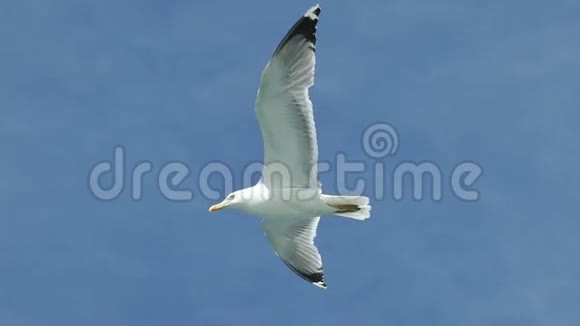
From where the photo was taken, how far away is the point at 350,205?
15.9 m

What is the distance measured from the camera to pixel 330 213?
53.0 ft

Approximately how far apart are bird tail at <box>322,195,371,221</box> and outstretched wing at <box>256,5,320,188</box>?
2.31ft

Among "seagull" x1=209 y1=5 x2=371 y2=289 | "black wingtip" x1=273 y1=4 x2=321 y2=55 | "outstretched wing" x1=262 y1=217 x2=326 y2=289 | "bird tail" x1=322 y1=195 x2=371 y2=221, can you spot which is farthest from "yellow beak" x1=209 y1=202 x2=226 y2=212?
"black wingtip" x1=273 y1=4 x2=321 y2=55

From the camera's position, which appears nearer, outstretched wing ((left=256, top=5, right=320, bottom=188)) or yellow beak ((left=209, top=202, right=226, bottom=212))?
outstretched wing ((left=256, top=5, right=320, bottom=188))

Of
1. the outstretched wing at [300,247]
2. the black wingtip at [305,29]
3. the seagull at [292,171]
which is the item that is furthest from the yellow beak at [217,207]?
the black wingtip at [305,29]

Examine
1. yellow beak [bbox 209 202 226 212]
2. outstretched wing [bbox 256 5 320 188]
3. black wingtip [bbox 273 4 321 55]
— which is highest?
black wingtip [bbox 273 4 321 55]

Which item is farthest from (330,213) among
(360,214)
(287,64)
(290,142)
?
(287,64)

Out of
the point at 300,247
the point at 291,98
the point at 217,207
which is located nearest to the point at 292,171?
the point at 291,98

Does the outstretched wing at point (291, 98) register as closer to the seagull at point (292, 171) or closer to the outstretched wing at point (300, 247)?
the seagull at point (292, 171)

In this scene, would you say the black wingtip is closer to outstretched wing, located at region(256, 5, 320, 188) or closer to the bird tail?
outstretched wing, located at region(256, 5, 320, 188)

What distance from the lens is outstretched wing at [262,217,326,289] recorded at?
1702cm

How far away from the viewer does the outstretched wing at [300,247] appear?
55.8 ft

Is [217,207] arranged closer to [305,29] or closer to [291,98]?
[291,98]

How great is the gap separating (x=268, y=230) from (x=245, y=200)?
1057 millimetres
